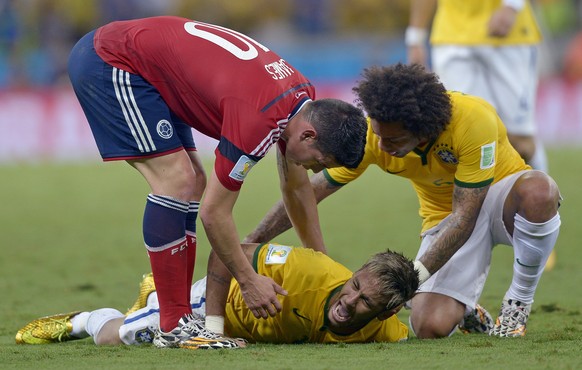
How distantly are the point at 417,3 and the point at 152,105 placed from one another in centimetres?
384

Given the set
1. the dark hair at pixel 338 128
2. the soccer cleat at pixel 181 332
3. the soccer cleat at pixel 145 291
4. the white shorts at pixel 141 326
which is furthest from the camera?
the soccer cleat at pixel 145 291

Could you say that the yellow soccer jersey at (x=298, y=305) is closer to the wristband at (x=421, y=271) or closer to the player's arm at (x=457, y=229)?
the wristband at (x=421, y=271)

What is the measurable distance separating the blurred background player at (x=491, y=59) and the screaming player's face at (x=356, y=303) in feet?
11.2

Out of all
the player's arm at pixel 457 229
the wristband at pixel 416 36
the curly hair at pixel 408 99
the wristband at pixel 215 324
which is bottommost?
the wristband at pixel 215 324

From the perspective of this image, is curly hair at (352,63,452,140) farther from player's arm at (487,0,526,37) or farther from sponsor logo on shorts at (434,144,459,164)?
player's arm at (487,0,526,37)

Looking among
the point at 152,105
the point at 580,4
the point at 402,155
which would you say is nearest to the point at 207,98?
the point at 152,105

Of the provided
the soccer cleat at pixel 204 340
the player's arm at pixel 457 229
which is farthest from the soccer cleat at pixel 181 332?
the player's arm at pixel 457 229

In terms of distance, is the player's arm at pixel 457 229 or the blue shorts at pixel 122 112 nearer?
the blue shorts at pixel 122 112

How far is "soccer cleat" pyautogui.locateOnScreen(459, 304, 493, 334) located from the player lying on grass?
60 cm

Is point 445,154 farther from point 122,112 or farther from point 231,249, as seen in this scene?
point 122,112

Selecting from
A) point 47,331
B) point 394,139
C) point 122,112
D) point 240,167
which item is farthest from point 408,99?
point 47,331

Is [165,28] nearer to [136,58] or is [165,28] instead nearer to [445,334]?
[136,58]

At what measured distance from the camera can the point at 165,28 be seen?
5.26 m

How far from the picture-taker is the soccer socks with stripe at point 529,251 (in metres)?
5.46
